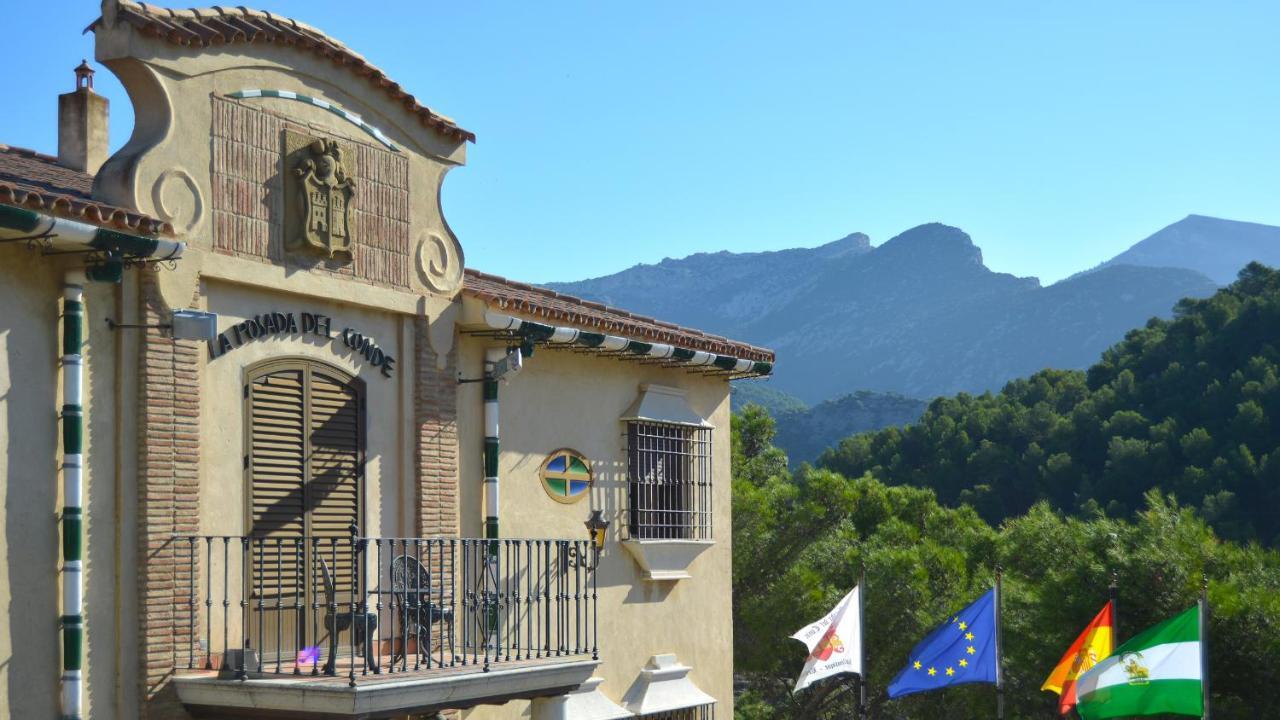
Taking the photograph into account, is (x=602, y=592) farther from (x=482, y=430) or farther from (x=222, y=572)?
(x=222, y=572)

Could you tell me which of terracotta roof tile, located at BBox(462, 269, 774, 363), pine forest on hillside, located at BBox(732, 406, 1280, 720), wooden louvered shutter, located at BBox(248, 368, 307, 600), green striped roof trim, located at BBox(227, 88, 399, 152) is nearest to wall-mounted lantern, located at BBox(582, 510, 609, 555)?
terracotta roof tile, located at BBox(462, 269, 774, 363)

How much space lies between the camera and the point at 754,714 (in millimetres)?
33969

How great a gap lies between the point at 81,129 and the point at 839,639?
9.57 meters

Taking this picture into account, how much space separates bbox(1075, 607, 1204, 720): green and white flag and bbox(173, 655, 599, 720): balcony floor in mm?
6073

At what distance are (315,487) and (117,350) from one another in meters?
2.15

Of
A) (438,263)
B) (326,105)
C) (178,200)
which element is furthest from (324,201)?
(438,263)

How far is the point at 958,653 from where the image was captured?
1591cm

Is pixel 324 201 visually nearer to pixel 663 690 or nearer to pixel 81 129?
pixel 81 129

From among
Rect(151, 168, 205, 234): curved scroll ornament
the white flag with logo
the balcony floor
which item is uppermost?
Rect(151, 168, 205, 234): curved scroll ornament

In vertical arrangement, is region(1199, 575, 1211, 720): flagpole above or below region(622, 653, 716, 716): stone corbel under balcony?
above

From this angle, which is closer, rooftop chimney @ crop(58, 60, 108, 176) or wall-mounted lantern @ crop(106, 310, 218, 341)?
wall-mounted lantern @ crop(106, 310, 218, 341)

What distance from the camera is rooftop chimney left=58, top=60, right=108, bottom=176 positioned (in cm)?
1287

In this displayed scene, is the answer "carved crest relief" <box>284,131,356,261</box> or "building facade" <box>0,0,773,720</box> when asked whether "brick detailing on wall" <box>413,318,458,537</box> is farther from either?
"carved crest relief" <box>284,131,356,261</box>

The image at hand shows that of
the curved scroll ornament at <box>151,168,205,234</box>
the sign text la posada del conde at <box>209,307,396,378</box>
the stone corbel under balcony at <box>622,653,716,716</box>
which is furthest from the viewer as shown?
the stone corbel under balcony at <box>622,653,716,716</box>
